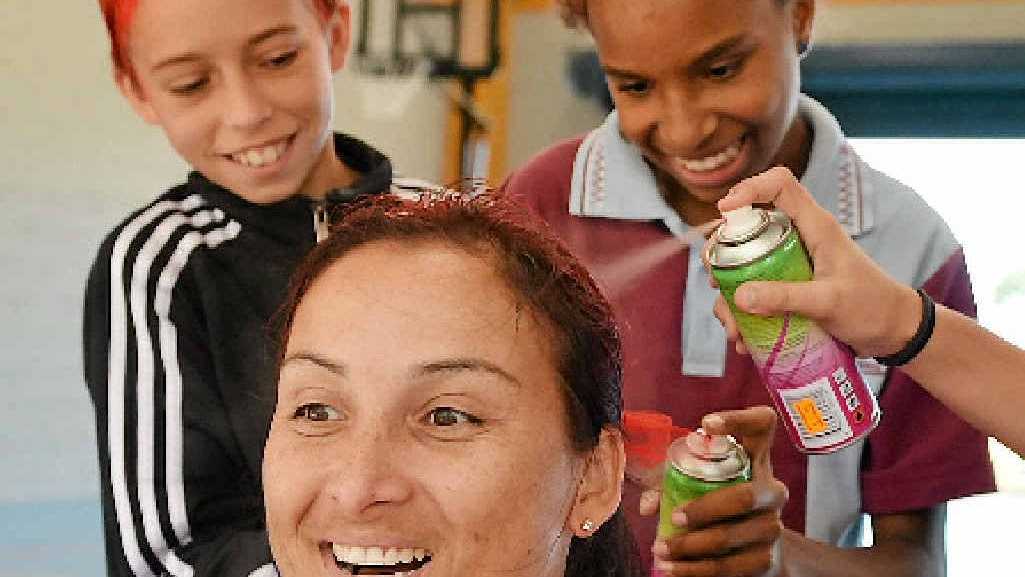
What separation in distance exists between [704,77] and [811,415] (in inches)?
16.0

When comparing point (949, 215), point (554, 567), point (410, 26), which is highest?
point (554, 567)

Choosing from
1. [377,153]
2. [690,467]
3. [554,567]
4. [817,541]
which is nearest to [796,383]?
[690,467]

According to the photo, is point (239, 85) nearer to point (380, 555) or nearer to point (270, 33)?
point (270, 33)

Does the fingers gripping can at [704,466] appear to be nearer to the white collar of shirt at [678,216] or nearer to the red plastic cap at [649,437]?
the red plastic cap at [649,437]

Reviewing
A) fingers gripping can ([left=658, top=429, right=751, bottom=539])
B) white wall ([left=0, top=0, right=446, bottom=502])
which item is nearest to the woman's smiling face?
fingers gripping can ([left=658, top=429, right=751, bottom=539])

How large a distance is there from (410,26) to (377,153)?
182 centimetres

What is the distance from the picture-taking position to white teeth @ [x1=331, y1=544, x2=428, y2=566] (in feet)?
3.38

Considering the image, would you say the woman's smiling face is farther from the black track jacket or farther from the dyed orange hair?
the dyed orange hair

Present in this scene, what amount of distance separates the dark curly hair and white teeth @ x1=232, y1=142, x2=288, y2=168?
25 cm

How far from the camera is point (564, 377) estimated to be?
3.86 ft

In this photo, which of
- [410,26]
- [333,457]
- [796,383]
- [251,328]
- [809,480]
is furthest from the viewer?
[410,26]

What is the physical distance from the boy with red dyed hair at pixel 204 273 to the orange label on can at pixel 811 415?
0.52 meters

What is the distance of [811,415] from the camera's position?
1246 mm

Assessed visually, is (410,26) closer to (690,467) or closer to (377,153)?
(377,153)
